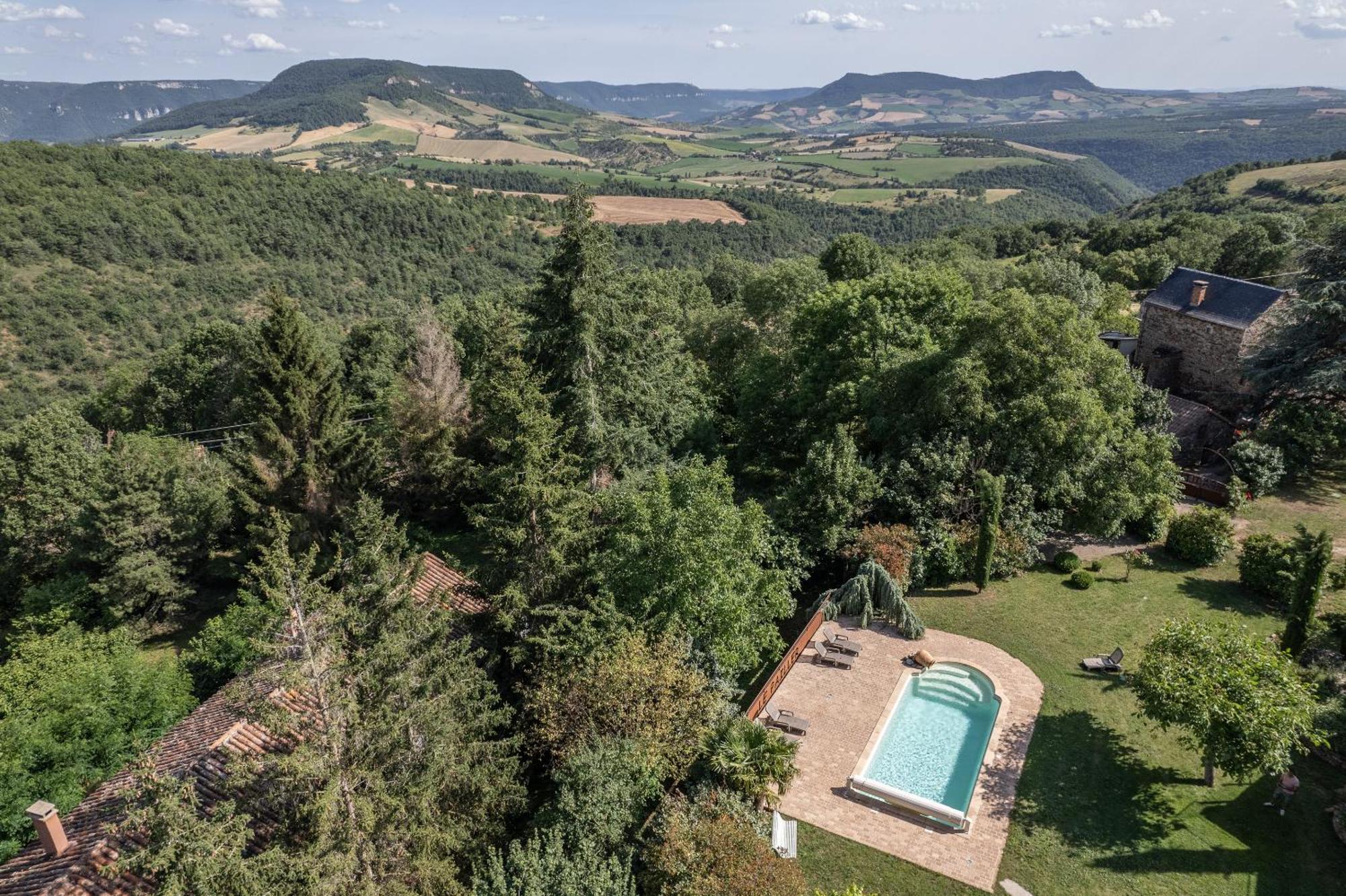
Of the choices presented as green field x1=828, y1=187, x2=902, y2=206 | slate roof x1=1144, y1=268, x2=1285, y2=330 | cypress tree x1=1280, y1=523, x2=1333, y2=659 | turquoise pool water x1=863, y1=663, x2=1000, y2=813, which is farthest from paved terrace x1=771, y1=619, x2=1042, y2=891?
green field x1=828, y1=187, x2=902, y2=206

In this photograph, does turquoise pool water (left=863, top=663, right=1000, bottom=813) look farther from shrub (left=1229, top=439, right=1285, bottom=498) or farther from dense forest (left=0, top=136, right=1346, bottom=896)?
shrub (left=1229, top=439, right=1285, bottom=498)

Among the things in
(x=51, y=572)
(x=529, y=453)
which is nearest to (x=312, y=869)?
(x=529, y=453)

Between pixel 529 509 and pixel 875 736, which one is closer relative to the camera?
pixel 529 509

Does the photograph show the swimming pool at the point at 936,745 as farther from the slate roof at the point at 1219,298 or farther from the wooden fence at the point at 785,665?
the slate roof at the point at 1219,298

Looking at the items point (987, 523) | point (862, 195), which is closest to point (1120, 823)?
point (987, 523)

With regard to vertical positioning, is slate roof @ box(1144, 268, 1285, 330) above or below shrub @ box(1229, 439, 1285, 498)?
above

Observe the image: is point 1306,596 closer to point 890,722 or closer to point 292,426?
point 890,722

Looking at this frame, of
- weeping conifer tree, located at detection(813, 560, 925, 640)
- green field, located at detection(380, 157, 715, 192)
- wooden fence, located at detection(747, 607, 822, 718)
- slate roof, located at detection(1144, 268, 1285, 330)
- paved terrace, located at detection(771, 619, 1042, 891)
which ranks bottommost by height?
paved terrace, located at detection(771, 619, 1042, 891)

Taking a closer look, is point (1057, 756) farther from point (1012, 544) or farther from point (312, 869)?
point (312, 869)
